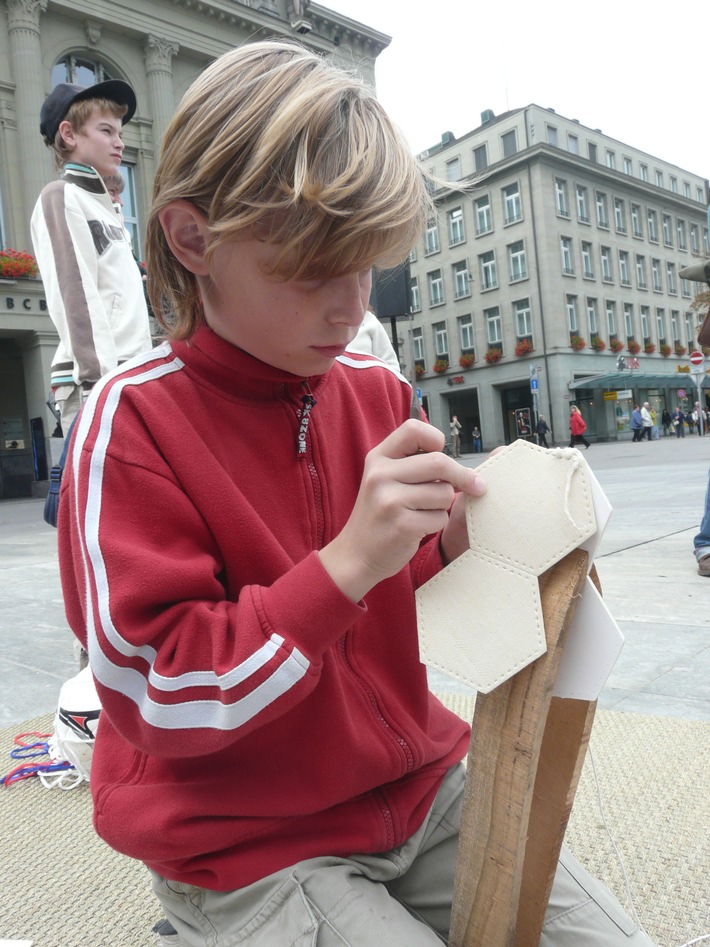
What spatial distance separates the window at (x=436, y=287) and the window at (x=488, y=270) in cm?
208

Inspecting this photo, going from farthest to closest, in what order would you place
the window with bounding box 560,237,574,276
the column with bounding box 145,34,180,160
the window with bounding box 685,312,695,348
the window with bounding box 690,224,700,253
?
1. the window with bounding box 690,224,700,253
2. the window with bounding box 685,312,695,348
3. the window with bounding box 560,237,574,276
4. the column with bounding box 145,34,180,160

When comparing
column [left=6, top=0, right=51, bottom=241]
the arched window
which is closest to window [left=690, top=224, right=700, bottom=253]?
the arched window

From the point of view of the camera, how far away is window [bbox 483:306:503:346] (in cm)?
2967

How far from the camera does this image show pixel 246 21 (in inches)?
722

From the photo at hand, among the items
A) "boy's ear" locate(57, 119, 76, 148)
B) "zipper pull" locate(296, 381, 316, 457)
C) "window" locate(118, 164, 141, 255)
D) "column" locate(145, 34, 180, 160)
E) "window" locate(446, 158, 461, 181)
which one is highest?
"window" locate(446, 158, 461, 181)

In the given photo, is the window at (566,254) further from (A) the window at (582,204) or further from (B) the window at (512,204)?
(B) the window at (512,204)

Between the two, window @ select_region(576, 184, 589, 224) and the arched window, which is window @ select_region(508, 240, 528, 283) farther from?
the arched window

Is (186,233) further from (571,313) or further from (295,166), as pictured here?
(571,313)

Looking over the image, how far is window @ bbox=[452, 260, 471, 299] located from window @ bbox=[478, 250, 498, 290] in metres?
0.69

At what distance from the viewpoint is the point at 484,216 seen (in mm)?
29797

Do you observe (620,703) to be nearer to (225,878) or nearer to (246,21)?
(225,878)

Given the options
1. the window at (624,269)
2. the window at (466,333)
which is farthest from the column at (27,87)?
the window at (624,269)

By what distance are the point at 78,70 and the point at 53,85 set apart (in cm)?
75

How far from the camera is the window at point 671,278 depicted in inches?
1359
